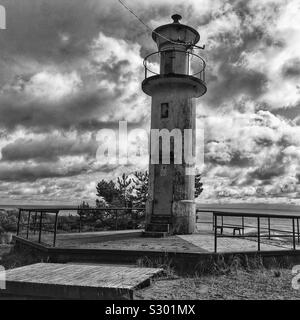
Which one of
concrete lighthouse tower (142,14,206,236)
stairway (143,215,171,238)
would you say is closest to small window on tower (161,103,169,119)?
concrete lighthouse tower (142,14,206,236)

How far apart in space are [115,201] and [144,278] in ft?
63.3

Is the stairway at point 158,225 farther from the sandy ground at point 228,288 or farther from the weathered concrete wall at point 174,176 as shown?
the sandy ground at point 228,288

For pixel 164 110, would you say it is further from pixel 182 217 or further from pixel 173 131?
pixel 182 217

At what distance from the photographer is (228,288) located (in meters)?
6.40

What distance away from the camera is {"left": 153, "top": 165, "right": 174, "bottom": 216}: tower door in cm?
1212

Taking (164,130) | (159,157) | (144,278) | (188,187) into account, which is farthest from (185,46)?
(144,278)

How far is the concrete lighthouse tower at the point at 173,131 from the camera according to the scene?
1211cm

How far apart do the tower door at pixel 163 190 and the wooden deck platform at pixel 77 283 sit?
513cm

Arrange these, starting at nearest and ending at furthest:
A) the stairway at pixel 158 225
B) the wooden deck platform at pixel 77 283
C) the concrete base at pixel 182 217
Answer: the wooden deck platform at pixel 77 283 → the stairway at pixel 158 225 → the concrete base at pixel 182 217

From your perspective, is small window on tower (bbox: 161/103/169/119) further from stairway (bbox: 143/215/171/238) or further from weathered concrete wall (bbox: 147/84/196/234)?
stairway (bbox: 143/215/171/238)

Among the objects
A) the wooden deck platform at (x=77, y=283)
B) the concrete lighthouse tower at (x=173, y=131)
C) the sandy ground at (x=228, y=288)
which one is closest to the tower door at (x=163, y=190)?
the concrete lighthouse tower at (x=173, y=131)

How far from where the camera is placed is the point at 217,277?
7.20 m
